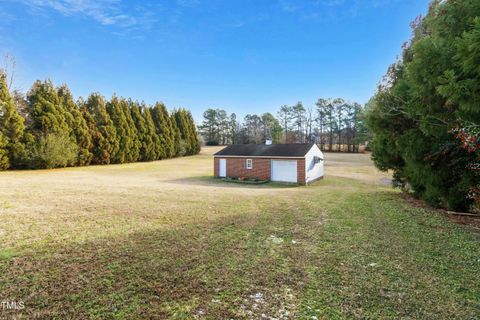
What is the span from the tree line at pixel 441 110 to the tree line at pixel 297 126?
42608 millimetres

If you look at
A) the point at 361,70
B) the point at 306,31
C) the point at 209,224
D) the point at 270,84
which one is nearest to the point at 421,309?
the point at 209,224

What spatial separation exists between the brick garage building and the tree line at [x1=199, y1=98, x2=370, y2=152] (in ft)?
111

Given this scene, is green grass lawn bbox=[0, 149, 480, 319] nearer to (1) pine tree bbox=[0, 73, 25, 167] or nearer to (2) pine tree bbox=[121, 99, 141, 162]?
(1) pine tree bbox=[0, 73, 25, 167]

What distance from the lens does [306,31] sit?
17.2 meters

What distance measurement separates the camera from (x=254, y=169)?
19.3m

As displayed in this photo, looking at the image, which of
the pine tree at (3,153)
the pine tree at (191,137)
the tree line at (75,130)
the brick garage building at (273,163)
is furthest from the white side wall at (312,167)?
the pine tree at (191,137)

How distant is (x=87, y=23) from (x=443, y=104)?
1850 centimetres

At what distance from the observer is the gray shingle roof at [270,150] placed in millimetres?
18172

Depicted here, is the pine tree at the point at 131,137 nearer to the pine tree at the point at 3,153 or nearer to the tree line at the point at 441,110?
the pine tree at the point at 3,153

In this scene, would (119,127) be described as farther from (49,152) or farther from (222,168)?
(222,168)

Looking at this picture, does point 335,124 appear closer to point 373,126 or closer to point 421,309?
point 373,126

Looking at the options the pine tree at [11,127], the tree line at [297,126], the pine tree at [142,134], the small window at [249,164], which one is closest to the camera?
the small window at [249,164]

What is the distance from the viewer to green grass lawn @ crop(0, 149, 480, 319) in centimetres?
264

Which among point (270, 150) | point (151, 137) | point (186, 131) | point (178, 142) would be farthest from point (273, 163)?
point (186, 131)
